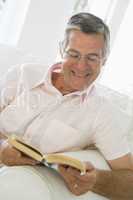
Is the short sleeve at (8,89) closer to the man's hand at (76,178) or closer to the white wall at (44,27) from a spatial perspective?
the man's hand at (76,178)

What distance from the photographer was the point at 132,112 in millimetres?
1977

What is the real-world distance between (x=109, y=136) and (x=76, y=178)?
14.6 inches

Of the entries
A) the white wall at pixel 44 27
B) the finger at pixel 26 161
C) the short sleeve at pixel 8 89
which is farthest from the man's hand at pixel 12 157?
the white wall at pixel 44 27

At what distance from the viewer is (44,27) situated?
2.65m

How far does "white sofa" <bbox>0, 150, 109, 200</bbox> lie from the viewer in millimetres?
1119

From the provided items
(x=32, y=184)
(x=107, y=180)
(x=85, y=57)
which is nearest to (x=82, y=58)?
(x=85, y=57)

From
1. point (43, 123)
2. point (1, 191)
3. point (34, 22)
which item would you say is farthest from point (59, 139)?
point (34, 22)

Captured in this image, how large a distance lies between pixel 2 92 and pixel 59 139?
332 mm

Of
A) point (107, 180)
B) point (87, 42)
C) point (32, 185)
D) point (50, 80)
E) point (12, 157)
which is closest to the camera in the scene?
point (32, 185)

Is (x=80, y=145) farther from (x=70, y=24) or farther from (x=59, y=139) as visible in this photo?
(x=70, y=24)

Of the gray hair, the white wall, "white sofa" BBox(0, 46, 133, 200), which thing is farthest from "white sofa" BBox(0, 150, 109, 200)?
the white wall

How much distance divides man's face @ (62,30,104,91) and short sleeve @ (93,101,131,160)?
15cm

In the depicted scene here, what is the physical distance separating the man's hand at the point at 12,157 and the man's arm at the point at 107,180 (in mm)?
110

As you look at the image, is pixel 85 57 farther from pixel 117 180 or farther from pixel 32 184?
pixel 32 184
